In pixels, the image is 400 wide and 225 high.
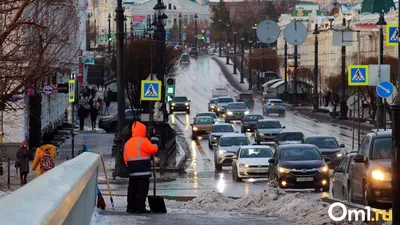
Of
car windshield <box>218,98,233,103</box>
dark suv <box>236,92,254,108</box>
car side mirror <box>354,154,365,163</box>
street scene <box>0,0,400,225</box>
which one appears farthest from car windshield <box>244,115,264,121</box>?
car side mirror <box>354,154,365,163</box>

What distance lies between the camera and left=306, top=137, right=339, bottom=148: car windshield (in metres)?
39.3

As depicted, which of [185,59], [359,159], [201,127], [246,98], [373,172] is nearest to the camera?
[373,172]

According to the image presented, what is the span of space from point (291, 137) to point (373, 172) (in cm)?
2918

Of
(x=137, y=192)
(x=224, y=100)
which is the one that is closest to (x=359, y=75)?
(x=137, y=192)

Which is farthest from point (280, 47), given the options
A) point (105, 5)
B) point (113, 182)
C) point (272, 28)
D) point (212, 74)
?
point (113, 182)

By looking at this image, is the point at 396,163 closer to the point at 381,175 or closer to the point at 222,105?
the point at 381,175

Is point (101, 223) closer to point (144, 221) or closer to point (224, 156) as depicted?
point (144, 221)

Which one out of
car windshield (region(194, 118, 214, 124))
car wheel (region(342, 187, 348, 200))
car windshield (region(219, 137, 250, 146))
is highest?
car wheel (region(342, 187, 348, 200))

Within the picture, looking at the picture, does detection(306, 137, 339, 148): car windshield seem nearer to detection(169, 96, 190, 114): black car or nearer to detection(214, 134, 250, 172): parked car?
detection(214, 134, 250, 172): parked car

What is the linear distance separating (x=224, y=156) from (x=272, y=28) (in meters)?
8.32

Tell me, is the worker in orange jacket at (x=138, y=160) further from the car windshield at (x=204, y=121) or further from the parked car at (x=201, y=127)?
the car windshield at (x=204, y=121)

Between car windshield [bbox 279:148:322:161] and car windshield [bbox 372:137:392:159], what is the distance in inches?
380

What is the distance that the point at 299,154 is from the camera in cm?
2838

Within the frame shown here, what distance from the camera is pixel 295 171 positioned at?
88.4 ft
